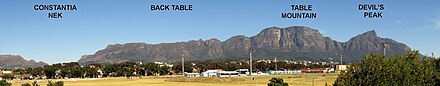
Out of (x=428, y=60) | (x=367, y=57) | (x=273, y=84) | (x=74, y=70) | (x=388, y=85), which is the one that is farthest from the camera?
(x=74, y=70)

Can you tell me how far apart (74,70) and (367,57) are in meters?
183

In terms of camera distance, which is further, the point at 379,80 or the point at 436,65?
the point at 436,65

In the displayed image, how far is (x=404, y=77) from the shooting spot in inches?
1016

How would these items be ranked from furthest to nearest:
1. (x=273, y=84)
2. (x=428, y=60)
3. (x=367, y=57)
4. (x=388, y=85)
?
(x=273, y=84)
(x=428, y=60)
(x=367, y=57)
(x=388, y=85)

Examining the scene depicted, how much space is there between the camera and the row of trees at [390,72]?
25.7 m

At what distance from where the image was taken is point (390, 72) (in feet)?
84.0

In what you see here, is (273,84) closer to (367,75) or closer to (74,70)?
(367,75)

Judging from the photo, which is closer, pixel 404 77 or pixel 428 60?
pixel 404 77

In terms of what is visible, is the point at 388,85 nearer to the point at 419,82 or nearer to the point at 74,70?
the point at 419,82

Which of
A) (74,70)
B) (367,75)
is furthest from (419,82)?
(74,70)

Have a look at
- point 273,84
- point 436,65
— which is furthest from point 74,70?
point 436,65

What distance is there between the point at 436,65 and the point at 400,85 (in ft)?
21.3

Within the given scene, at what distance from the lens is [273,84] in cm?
4559

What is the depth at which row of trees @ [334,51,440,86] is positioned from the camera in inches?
1012
